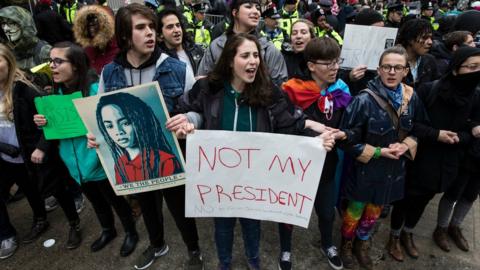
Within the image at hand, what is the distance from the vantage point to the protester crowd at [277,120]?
211cm

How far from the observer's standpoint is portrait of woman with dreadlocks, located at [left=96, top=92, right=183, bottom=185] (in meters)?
2.04

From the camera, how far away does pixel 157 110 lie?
2.04 meters

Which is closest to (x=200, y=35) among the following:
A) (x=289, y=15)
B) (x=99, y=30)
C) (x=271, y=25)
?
(x=271, y=25)

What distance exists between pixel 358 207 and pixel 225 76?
1.54 metres

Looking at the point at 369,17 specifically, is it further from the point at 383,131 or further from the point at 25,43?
the point at 25,43

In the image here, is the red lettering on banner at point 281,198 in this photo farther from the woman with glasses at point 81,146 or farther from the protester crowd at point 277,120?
the woman with glasses at point 81,146

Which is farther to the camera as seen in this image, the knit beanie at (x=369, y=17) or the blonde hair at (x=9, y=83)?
the knit beanie at (x=369, y=17)

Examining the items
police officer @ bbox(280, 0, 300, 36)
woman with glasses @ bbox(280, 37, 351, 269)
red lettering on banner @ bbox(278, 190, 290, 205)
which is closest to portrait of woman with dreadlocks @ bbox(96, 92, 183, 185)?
red lettering on banner @ bbox(278, 190, 290, 205)

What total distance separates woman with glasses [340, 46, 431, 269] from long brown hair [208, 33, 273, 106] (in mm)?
706

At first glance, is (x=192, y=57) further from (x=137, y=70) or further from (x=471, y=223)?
(x=471, y=223)

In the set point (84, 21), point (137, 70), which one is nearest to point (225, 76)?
point (137, 70)

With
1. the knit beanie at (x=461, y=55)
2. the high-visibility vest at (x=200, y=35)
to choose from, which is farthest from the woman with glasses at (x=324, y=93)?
the high-visibility vest at (x=200, y=35)

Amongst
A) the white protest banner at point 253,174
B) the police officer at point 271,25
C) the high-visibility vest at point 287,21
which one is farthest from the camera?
the high-visibility vest at point 287,21

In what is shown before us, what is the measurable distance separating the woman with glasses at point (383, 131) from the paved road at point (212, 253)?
2.62ft
